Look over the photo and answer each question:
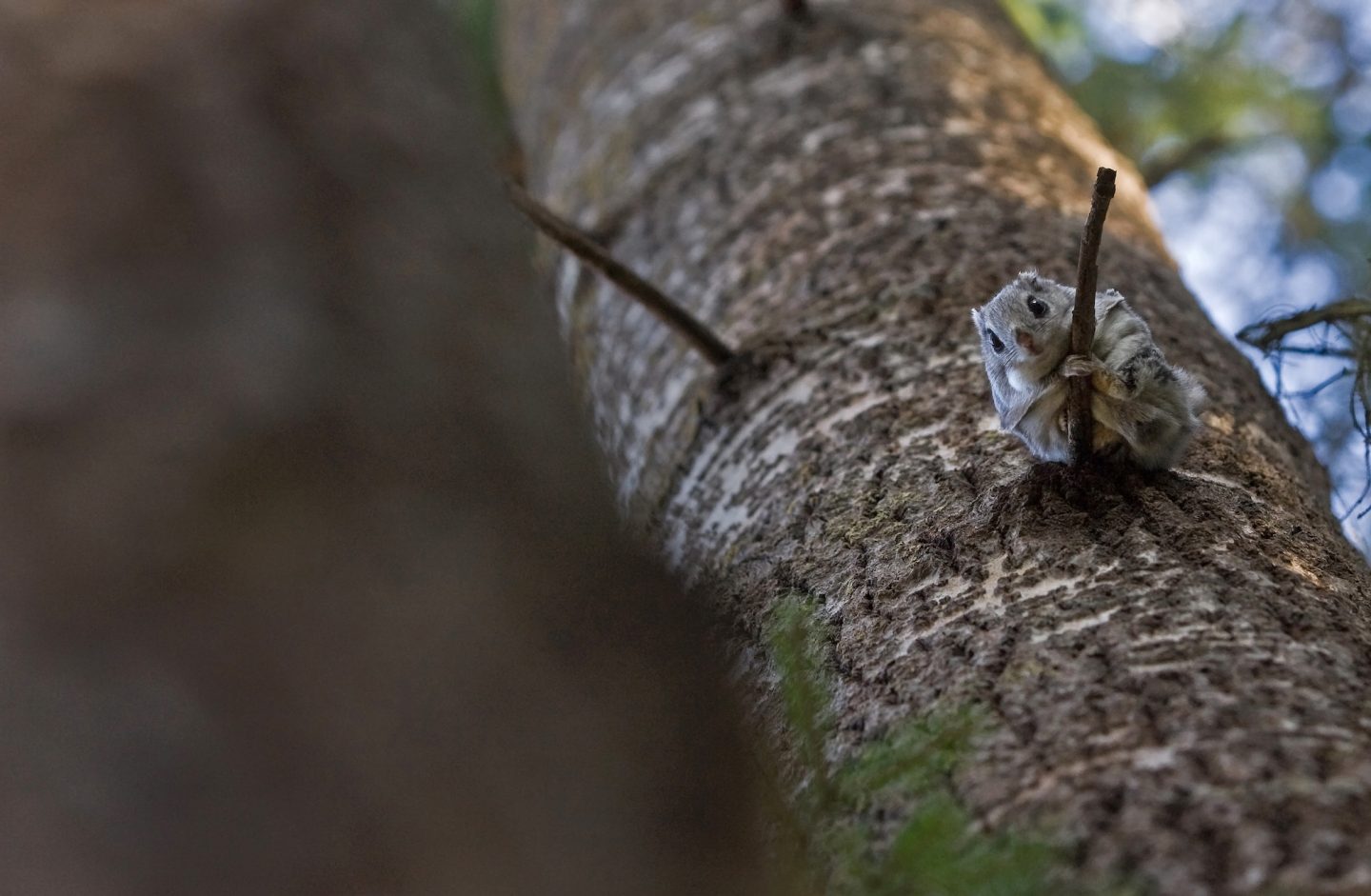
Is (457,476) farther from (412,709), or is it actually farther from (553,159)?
(553,159)

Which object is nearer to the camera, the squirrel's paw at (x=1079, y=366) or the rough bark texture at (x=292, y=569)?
the rough bark texture at (x=292, y=569)

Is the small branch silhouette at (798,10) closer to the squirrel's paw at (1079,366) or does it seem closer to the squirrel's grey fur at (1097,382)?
the squirrel's grey fur at (1097,382)

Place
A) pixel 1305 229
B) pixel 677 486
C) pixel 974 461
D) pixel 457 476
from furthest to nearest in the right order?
pixel 1305 229 → pixel 677 486 → pixel 974 461 → pixel 457 476

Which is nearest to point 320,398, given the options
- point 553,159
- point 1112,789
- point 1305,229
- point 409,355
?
point 409,355

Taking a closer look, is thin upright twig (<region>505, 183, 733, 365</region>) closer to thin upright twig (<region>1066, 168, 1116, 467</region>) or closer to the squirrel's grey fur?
the squirrel's grey fur

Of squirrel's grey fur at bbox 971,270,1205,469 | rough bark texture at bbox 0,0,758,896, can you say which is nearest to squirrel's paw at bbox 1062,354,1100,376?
squirrel's grey fur at bbox 971,270,1205,469

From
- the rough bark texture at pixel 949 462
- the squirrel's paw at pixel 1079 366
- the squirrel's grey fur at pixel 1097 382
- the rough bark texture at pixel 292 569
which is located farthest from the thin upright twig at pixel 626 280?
the rough bark texture at pixel 292 569

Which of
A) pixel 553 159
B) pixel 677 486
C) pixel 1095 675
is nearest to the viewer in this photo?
pixel 1095 675
